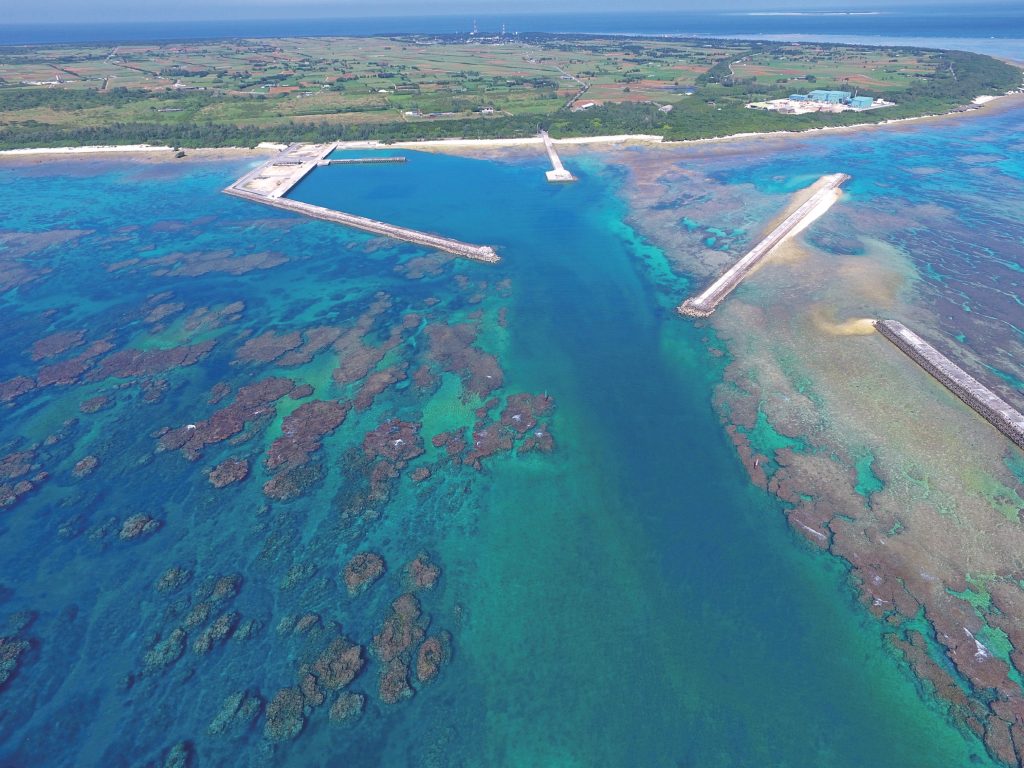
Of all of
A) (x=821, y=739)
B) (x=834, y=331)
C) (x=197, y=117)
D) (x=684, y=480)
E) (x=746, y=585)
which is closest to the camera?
(x=821, y=739)

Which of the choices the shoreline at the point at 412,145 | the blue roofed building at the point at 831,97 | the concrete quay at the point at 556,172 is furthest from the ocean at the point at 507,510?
the blue roofed building at the point at 831,97

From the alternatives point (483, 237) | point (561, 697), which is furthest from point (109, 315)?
point (561, 697)

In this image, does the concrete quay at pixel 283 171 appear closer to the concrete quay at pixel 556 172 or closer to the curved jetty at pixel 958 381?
the concrete quay at pixel 556 172

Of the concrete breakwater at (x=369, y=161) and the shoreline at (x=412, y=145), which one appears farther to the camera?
the shoreline at (x=412, y=145)

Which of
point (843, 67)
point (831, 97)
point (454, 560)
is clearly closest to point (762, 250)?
point (454, 560)

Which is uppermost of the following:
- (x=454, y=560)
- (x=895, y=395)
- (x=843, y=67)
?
(x=843, y=67)

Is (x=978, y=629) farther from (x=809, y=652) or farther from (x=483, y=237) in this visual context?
(x=483, y=237)

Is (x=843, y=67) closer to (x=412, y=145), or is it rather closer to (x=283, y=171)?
(x=412, y=145)
